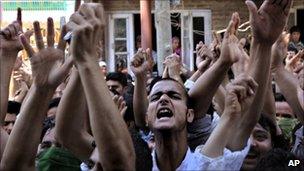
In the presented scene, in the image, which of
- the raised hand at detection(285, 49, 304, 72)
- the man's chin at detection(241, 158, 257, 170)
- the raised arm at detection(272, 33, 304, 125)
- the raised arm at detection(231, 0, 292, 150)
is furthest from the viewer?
the raised hand at detection(285, 49, 304, 72)

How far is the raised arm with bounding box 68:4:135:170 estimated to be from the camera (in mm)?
2635

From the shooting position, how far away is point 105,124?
8.62ft

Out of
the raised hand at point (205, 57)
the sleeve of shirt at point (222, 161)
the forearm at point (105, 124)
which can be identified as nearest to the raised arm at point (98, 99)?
the forearm at point (105, 124)

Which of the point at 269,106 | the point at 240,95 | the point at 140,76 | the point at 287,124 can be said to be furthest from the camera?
the point at 287,124

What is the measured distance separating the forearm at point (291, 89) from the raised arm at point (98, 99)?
1844 millimetres

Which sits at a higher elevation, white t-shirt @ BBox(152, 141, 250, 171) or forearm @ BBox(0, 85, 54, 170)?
forearm @ BBox(0, 85, 54, 170)

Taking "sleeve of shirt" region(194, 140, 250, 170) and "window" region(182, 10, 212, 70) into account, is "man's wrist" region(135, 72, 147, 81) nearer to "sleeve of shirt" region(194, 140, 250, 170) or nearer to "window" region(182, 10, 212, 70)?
"sleeve of shirt" region(194, 140, 250, 170)

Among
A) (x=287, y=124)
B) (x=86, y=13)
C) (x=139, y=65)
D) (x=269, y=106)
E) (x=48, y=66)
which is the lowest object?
(x=287, y=124)

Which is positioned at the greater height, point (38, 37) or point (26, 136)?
point (38, 37)

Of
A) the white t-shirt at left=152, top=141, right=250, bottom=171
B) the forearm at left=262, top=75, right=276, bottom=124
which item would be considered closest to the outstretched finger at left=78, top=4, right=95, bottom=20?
the white t-shirt at left=152, top=141, right=250, bottom=171

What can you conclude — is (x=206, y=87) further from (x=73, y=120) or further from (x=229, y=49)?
(x=73, y=120)

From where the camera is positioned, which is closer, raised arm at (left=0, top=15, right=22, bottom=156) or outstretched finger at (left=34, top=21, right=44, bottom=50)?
outstretched finger at (left=34, top=21, right=44, bottom=50)

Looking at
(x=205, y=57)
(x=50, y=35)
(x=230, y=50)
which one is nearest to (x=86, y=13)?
(x=50, y=35)

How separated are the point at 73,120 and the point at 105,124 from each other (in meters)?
0.85
